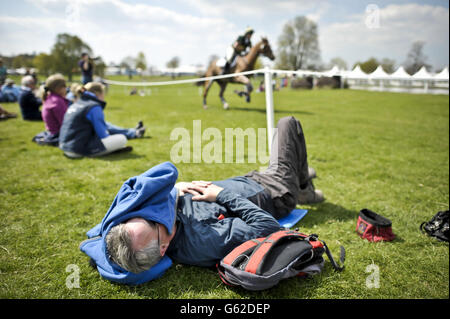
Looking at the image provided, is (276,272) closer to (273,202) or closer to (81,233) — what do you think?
(273,202)

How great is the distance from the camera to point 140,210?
188 cm

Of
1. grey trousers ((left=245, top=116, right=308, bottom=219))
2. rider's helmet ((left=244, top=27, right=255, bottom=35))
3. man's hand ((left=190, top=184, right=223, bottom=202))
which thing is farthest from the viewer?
rider's helmet ((left=244, top=27, right=255, bottom=35))

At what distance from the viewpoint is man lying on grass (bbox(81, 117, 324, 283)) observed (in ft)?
6.15

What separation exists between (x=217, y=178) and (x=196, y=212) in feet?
7.33

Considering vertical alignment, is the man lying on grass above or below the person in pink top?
below

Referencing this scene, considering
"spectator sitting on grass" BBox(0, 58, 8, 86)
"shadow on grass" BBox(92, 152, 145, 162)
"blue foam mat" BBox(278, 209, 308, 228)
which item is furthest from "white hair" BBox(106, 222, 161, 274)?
"spectator sitting on grass" BBox(0, 58, 8, 86)

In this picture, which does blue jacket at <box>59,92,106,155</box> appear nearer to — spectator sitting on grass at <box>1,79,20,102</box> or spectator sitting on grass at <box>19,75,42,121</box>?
spectator sitting on grass at <box>19,75,42,121</box>

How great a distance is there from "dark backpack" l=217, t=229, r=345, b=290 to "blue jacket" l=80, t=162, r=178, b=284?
579 mm

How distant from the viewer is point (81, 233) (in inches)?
110

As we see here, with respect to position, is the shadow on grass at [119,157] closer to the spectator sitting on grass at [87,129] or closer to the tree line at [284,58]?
the spectator sitting on grass at [87,129]

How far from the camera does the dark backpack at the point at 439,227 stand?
9.80 ft

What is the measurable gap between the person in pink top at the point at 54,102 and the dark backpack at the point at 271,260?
5.49 meters
